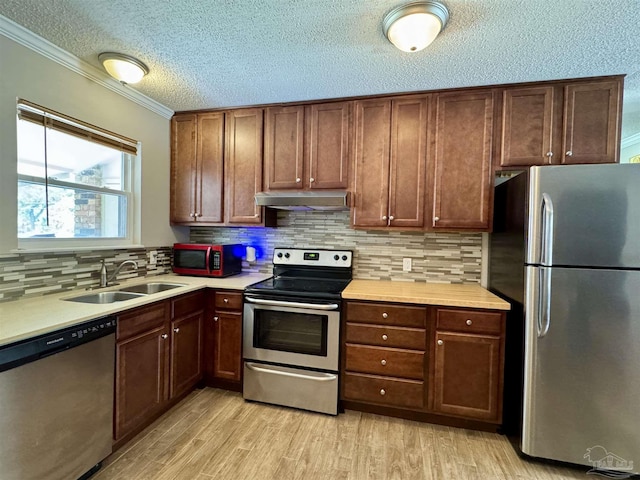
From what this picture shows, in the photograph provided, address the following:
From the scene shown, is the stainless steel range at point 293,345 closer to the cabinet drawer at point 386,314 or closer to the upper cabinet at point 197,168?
the cabinet drawer at point 386,314

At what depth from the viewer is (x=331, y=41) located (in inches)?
67.8

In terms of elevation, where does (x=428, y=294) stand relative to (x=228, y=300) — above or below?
above

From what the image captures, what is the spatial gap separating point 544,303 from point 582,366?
396 mm

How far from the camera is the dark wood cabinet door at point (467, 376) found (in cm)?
195

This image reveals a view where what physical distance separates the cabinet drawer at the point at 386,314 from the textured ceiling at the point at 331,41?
5.36ft

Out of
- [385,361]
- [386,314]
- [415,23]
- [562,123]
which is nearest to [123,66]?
[415,23]

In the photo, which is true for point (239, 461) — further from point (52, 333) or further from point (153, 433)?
point (52, 333)

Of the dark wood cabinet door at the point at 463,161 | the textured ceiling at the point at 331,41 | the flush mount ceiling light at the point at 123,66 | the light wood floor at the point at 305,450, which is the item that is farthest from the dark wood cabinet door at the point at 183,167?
the dark wood cabinet door at the point at 463,161

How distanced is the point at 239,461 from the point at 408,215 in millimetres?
1998

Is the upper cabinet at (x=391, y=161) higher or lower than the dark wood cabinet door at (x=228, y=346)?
higher

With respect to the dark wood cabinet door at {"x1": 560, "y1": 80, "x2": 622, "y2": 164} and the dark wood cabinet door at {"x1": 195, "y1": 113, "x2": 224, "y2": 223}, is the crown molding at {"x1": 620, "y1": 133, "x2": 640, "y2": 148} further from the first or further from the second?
the dark wood cabinet door at {"x1": 195, "y1": 113, "x2": 224, "y2": 223}

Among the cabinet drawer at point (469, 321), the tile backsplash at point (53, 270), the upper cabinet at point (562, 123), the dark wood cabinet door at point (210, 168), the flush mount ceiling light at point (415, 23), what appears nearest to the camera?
the flush mount ceiling light at point (415, 23)

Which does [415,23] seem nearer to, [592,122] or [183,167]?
[592,122]

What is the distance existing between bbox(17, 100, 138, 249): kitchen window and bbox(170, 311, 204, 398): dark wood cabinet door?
91 centimetres
